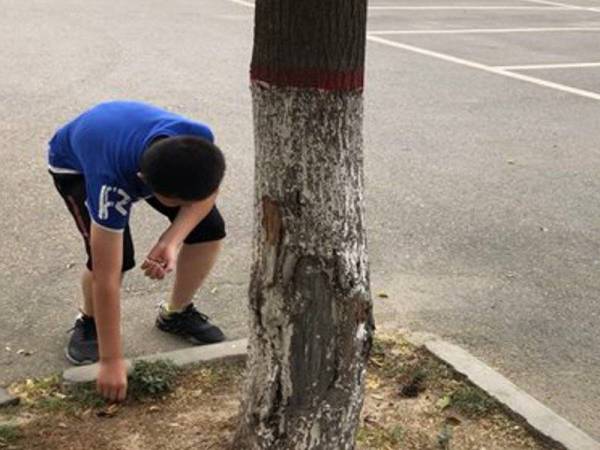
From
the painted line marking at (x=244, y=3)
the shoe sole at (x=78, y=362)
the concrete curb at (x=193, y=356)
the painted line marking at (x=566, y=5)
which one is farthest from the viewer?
the painted line marking at (x=566, y=5)

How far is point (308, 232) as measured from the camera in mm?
2408

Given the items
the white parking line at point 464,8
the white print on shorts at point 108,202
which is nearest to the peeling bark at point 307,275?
the white print on shorts at point 108,202

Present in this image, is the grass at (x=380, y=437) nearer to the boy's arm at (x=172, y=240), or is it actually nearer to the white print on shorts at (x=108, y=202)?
the boy's arm at (x=172, y=240)

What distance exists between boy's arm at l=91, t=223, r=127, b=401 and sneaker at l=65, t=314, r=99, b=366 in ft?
1.43

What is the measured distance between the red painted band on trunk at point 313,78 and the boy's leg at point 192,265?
1344 mm

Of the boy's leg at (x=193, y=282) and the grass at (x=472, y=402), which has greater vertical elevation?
the boy's leg at (x=193, y=282)

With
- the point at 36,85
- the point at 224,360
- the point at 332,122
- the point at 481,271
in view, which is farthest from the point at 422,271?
the point at 36,85

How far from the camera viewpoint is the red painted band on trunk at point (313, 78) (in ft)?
7.41

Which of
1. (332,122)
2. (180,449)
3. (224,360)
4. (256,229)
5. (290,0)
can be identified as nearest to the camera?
(290,0)

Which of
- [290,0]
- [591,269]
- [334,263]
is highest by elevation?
[290,0]

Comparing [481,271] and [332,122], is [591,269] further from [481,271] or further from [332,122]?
[332,122]

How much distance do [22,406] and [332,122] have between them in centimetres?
160

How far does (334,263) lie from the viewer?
96.3 inches

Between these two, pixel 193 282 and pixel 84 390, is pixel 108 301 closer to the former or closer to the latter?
pixel 84 390
